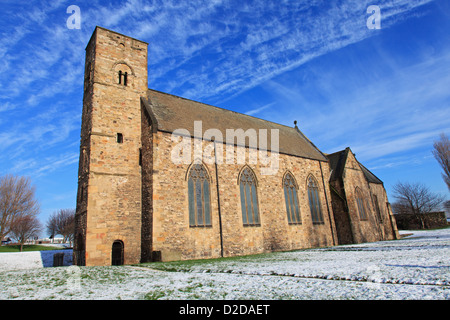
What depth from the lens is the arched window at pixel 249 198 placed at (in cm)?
1946

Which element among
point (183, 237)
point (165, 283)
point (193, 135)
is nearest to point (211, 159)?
point (193, 135)

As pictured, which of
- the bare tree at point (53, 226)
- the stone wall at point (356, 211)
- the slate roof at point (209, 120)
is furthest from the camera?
the bare tree at point (53, 226)

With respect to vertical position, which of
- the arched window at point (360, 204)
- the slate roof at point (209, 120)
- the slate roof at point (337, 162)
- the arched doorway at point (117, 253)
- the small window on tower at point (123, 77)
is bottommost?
the arched doorway at point (117, 253)

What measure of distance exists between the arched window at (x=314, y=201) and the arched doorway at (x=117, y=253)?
1594 centimetres

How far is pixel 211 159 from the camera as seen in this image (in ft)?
61.0

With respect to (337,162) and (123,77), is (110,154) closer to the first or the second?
(123,77)

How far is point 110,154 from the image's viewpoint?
16.6 m

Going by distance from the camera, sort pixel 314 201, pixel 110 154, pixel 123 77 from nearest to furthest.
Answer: pixel 110 154 → pixel 123 77 → pixel 314 201

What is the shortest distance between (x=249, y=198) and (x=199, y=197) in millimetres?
4340

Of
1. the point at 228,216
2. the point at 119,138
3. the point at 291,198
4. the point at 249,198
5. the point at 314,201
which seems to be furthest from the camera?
the point at 314,201

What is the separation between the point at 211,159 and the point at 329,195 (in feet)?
44.7

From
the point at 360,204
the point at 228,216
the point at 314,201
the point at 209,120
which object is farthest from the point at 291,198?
the point at 209,120

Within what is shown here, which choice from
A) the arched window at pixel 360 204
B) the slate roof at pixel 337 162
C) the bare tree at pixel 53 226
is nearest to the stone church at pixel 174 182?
the arched window at pixel 360 204

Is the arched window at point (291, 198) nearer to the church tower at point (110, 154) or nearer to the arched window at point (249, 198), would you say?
the arched window at point (249, 198)
